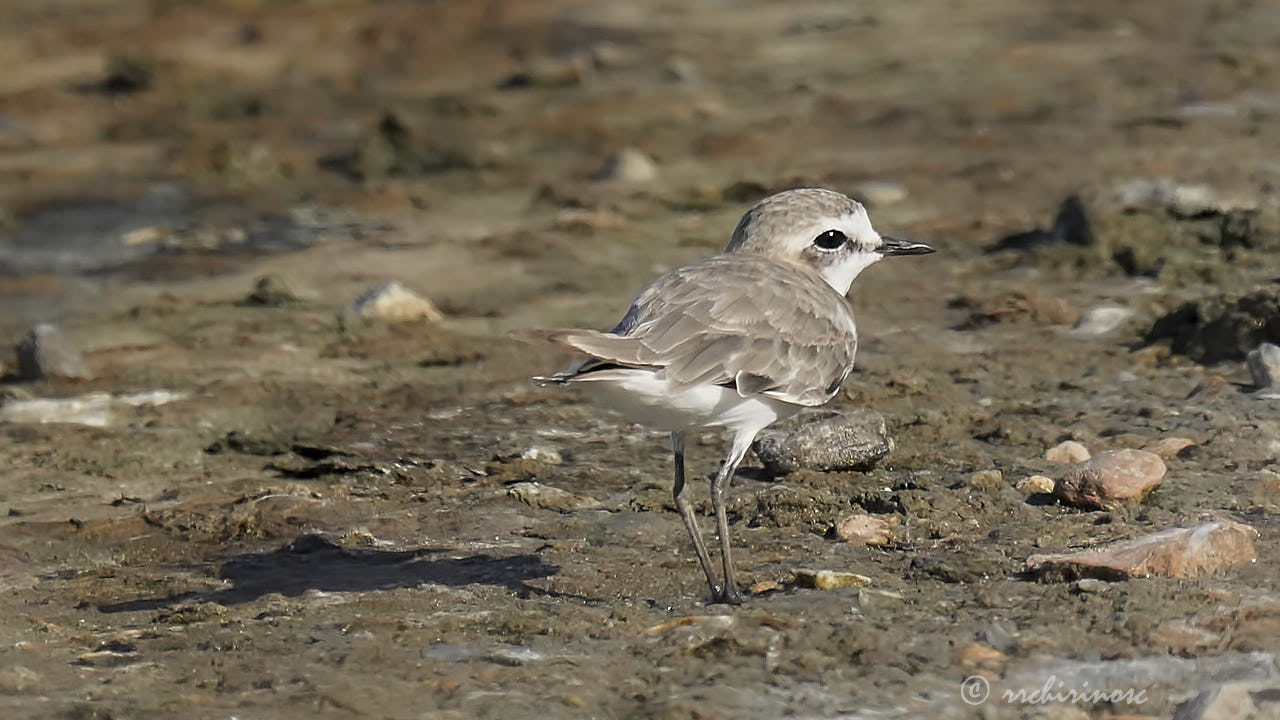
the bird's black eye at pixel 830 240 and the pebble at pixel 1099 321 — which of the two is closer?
the bird's black eye at pixel 830 240

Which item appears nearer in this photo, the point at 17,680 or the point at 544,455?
the point at 17,680

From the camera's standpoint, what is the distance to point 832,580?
4.83 meters

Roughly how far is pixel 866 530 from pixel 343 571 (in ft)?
5.05

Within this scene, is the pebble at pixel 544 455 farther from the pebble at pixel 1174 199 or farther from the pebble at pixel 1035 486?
the pebble at pixel 1174 199

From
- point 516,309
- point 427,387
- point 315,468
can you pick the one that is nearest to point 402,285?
point 516,309

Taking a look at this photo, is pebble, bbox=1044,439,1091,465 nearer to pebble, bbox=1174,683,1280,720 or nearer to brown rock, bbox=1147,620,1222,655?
brown rock, bbox=1147,620,1222,655

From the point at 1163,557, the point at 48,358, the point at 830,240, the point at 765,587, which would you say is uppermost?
the point at 830,240

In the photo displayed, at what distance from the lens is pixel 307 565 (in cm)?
534

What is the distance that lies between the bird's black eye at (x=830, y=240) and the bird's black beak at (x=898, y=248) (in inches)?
6.8

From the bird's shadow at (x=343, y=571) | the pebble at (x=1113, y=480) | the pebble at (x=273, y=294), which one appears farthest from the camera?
the pebble at (x=273, y=294)

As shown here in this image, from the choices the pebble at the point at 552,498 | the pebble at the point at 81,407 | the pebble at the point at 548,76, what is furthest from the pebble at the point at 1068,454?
the pebble at the point at 548,76

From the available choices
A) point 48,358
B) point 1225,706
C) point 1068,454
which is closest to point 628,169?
point 48,358

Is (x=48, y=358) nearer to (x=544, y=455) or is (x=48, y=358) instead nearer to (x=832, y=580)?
(x=544, y=455)

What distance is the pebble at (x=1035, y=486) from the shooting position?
18.4 feet
